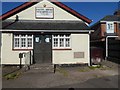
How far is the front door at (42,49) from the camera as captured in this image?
1695 centimetres

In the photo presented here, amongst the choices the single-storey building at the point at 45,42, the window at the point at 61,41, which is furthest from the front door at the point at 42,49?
the window at the point at 61,41

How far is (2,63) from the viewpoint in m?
16.6

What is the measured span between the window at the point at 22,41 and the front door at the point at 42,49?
1.54 feet

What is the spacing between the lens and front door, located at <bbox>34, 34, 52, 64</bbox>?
16953 mm

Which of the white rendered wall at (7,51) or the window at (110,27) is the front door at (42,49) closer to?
the white rendered wall at (7,51)

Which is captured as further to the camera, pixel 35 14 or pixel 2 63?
pixel 35 14

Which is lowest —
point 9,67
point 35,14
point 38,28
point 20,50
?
point 9,67

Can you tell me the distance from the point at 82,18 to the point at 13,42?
6.05 meters

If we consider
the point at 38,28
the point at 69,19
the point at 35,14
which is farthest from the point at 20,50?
the point at 69,19

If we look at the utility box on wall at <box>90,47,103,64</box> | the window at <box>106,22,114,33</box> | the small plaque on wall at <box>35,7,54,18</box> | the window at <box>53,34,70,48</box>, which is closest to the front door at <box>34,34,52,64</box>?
the window at <box>53,34,70,48</box>

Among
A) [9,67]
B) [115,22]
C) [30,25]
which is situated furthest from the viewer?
[115,22]

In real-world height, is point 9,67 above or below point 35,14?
below

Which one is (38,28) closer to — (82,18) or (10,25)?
(10,25)

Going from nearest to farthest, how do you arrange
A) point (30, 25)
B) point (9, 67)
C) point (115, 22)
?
point (9, 67) → point (30, 25) → point (115, 22)
